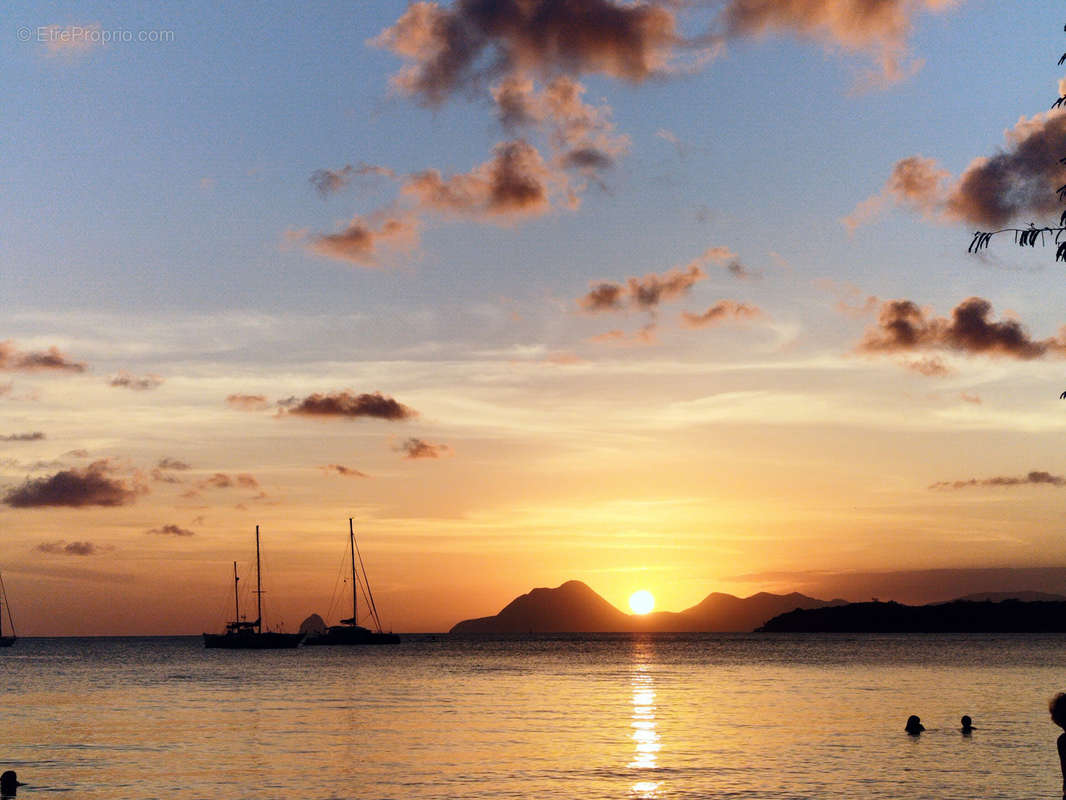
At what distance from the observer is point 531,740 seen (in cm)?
5772

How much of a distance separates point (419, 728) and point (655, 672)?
84.5 m

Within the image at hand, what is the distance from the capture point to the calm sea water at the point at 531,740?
4272 cm

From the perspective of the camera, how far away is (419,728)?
216ft

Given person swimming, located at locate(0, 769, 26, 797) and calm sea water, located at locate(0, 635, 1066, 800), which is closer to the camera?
person swimming, located at locate(0, 769, 26, 797)

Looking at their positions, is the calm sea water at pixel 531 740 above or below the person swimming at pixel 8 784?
below

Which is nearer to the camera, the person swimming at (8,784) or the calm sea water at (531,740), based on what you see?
the person swimming at (8,784)

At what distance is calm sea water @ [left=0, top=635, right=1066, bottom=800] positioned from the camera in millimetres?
42719

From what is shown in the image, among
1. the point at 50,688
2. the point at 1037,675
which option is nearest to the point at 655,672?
the point at 1037,675

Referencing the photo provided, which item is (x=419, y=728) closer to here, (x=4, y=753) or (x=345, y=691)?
(x=4, y=753)

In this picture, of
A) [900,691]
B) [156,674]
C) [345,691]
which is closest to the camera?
[900,691]

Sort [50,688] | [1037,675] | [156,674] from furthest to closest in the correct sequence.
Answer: [156,674]
[1037,675]
[50,688]

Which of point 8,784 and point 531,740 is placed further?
point 531,740

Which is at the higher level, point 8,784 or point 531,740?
point 8,784

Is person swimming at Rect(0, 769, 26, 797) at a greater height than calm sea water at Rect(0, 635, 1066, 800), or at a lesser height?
greater
